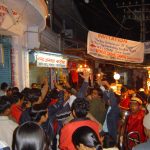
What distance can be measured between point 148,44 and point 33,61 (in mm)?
8194

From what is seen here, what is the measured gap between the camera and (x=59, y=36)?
64.8 feet

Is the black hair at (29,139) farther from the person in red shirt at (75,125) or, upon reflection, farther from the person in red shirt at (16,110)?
the person in red shirt at (16,110)

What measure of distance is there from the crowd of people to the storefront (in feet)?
7.41

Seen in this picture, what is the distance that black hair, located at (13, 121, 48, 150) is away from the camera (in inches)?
140

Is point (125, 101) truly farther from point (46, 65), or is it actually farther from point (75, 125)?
point (75, 125)

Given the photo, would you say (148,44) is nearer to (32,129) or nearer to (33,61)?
(33,61)

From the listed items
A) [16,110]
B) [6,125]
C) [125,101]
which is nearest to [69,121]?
[6,125]

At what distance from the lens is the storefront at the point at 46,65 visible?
40.6ft

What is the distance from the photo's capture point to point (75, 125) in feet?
16.1

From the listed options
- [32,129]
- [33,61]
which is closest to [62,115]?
[32,129]

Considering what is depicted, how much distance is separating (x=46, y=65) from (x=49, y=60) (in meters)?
0.39

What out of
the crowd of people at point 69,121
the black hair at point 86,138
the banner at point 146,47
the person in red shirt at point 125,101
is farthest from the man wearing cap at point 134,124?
the banner at point 146,47

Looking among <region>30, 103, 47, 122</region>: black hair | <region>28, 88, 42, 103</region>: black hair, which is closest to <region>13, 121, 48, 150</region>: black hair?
<region>30, 103, 47, 122</region>: black hair

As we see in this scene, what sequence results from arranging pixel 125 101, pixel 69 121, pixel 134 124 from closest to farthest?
1. pixel 69 121
2. pixel 134 124
3. pixel 125 101
